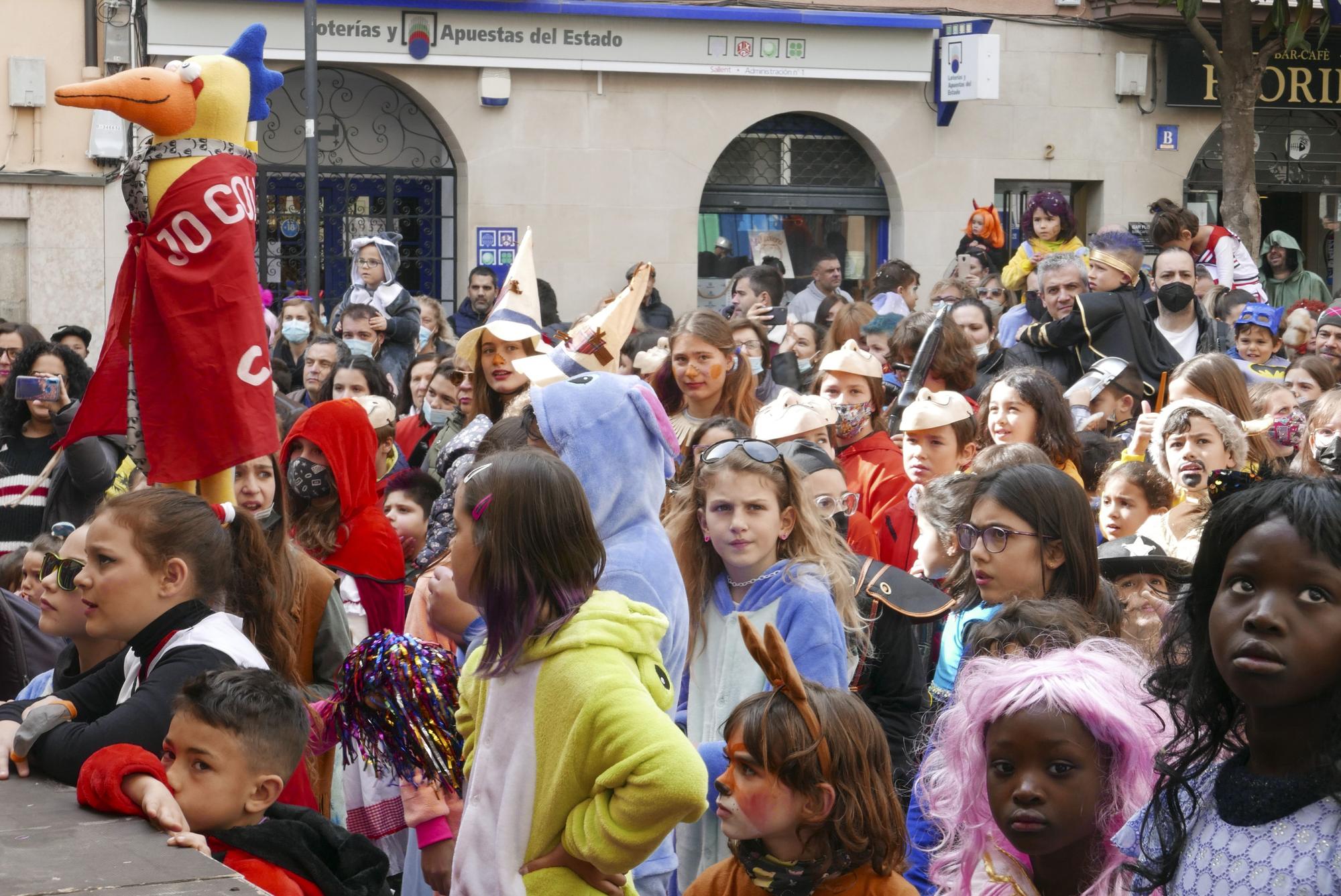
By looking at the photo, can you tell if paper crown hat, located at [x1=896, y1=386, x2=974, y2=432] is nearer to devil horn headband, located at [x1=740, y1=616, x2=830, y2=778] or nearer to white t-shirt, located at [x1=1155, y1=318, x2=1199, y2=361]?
white t-shirt, located at [x1=1155, y1=318, x2=1199, y2=361]

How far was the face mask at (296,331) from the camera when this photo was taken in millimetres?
10727

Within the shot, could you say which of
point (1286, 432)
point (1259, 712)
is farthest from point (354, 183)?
point (1259, 712)

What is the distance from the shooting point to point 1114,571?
14.7 ft

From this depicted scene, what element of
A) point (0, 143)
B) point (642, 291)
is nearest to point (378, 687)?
point (642, 291)

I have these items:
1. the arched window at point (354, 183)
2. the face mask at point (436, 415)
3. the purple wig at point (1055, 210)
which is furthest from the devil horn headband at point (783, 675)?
the arched window at point (354, 183)

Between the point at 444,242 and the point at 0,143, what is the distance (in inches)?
162

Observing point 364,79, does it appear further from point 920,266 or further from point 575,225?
point 920,266

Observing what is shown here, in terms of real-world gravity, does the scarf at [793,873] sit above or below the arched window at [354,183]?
below

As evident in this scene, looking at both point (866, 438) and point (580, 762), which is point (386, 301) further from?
point (580, 762)

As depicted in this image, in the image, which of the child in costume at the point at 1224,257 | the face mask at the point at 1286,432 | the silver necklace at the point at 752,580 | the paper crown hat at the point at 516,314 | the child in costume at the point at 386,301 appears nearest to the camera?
the silver necklace at the point at 752,580

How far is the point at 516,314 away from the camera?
252 inches

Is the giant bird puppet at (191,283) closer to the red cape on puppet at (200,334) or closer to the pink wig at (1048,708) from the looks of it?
the red cape on puppet at (200,334)

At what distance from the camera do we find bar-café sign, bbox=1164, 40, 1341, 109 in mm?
17328

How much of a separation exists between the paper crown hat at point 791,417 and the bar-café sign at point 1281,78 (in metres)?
12.9
